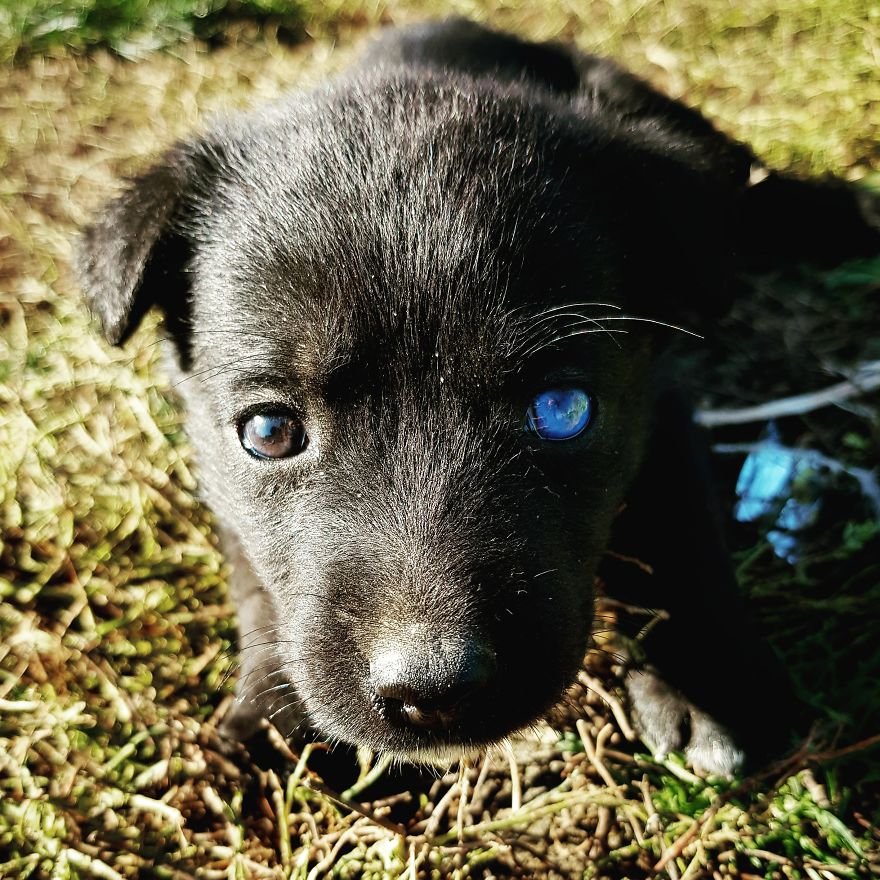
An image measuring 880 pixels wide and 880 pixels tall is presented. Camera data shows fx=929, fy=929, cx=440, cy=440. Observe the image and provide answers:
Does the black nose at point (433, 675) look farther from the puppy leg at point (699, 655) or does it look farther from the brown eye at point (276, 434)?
the puppy leg at point (699, 655)

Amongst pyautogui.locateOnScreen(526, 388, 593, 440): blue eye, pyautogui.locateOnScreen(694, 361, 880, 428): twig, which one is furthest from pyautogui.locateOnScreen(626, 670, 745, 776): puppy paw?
pyautogui.locateOnScreen(694, 361, 880, 428): twig

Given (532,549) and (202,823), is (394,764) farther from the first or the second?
(532,549)

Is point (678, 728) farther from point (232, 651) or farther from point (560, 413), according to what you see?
point (232, 651)

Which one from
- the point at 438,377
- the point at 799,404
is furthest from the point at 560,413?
the point at 799,404

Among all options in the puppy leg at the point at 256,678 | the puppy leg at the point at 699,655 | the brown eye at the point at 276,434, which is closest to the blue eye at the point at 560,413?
the brown eye at the point at 276,434

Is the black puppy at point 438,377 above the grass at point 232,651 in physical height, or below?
above

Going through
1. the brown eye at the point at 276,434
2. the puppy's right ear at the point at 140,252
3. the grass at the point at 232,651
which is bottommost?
the grass at the point at 232,651

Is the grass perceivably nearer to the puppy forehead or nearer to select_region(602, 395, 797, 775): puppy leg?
select_region(602, 395, 797, 775): puppy leg
